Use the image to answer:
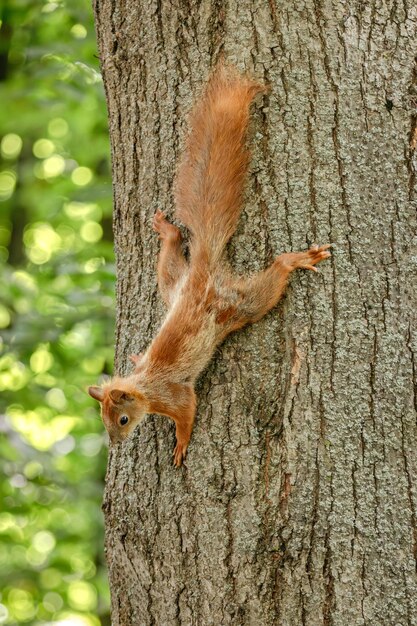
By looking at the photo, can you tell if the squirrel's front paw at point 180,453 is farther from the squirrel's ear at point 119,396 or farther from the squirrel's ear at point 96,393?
the squirrel's ear at point 96,393

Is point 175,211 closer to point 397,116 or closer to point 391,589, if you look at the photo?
point 397,116

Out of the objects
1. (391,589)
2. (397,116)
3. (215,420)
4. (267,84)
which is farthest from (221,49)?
(391,589)

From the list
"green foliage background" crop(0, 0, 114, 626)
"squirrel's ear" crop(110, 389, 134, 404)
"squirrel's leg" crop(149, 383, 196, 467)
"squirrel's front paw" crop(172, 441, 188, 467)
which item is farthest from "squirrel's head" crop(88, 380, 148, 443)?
"green foliage background" crop(0, 0, 114, 626)

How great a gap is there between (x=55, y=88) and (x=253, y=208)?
2487mm

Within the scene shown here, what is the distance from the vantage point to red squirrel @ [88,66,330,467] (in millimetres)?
2049

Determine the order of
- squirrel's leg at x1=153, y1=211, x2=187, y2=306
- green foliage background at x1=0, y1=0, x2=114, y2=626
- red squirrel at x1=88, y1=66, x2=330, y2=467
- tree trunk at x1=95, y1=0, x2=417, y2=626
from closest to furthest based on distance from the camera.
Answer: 1. tree trunk at x1=95, y1=0, x2=417, y2=626
2. red squirrel at x1=88, y1=66, x2=330, y2=467
3. squirrel's leg at x1=153, y1=211, x2=187, y2=306
4. green foliage background at x1=0, y1=0, x2=114, y2=626

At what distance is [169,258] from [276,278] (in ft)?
1.30

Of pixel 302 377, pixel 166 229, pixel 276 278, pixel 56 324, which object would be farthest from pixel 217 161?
pixel 56 324

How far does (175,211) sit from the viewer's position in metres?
2.24

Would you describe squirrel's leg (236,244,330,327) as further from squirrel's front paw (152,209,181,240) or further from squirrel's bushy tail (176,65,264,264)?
squirrel's front paw (152,209,181,240)

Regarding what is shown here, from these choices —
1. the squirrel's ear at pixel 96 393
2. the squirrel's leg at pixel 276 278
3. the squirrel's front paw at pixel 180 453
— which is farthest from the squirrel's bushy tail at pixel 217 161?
the squirrel's ear at pixel 96 393

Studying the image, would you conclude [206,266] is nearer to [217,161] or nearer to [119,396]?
[217,161]

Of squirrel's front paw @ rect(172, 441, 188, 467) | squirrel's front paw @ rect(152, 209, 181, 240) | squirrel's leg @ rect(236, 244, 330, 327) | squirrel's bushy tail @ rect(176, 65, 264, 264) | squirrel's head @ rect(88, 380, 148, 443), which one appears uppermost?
squirrel's bushy tail @ rect(176, 65, 264, 264)

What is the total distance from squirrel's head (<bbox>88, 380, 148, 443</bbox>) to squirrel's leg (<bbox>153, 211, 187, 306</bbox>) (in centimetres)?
36
